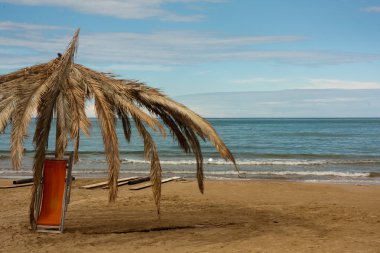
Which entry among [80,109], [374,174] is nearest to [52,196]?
[80,109]

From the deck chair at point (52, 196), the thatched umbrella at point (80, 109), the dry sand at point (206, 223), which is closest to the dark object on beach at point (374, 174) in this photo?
the dry sand at point (206, 223)

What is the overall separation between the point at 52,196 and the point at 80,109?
1.74 m

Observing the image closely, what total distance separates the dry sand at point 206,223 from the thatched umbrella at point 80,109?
32.7 inches

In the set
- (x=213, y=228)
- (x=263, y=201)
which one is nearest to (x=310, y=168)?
(x=263, y=201)

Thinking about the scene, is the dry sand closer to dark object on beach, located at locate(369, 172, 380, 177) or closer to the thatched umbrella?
the thatched umbrella

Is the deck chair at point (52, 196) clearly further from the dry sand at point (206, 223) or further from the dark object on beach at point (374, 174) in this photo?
the dark object on beach at point (374, 174)

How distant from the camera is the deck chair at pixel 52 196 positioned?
8.07 metres

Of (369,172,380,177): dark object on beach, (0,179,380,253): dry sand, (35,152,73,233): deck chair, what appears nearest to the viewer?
(0,179,380,253): dry sand

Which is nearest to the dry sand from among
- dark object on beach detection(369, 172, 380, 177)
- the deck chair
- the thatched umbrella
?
the deck chair

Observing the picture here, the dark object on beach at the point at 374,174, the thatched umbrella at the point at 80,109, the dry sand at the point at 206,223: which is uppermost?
the thatched umbrella at the point at 80,109

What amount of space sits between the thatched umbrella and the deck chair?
0.20 m

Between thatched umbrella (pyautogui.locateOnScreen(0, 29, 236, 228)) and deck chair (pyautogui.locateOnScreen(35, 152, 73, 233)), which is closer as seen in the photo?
thatched umbrella (pyautogui.locateOnScreen(0, 29, 236, 228))

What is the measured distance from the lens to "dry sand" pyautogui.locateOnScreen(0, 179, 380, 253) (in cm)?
754

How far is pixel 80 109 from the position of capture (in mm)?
7309
